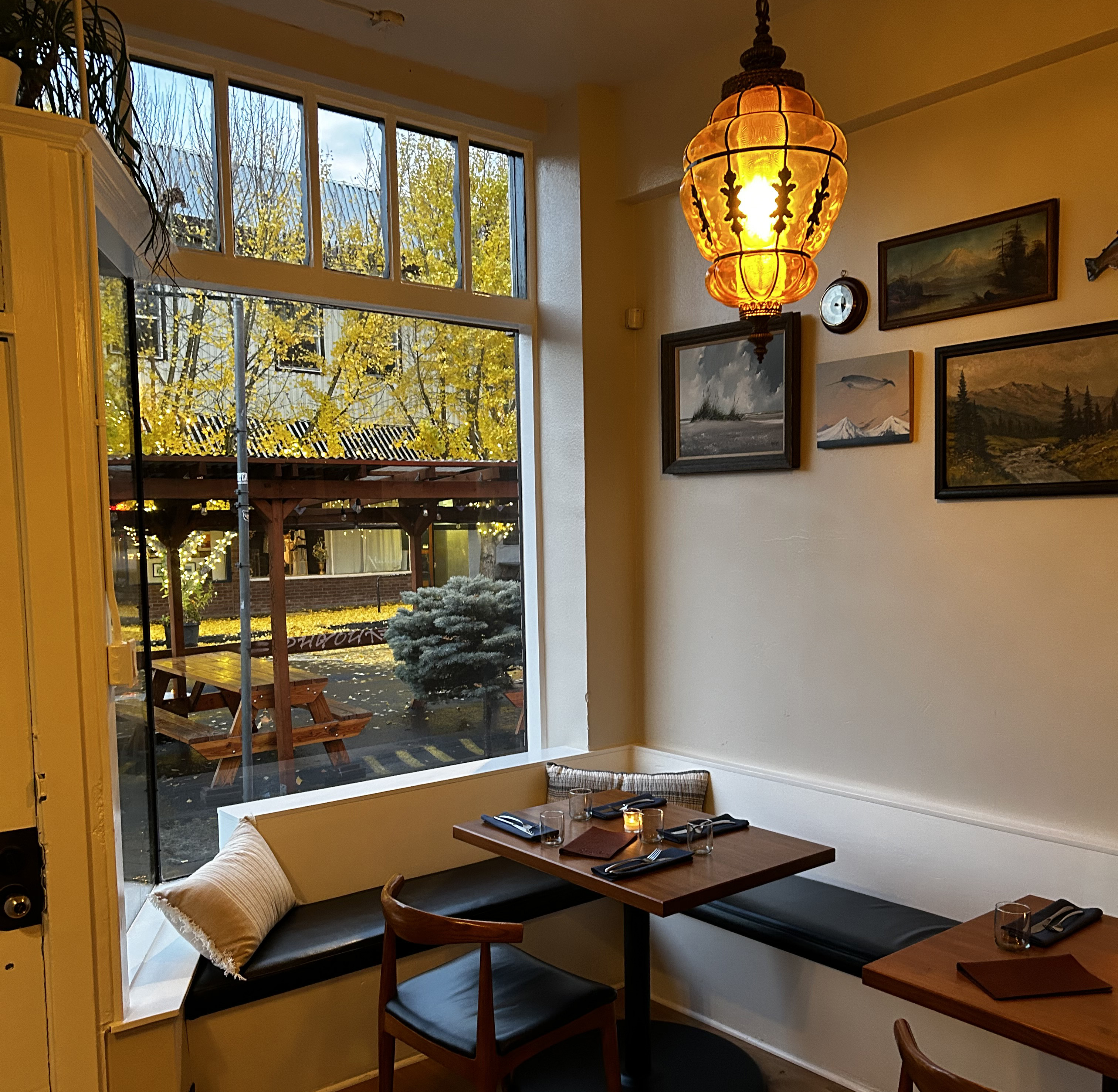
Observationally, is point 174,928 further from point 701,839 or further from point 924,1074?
point 924,1074

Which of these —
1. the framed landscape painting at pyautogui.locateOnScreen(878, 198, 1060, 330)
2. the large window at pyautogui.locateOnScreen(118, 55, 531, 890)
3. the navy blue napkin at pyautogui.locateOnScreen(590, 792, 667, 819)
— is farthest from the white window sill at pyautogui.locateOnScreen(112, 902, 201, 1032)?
the framed landscape painting at pyautogui.locateOnScreen(878, 198, 1060, 330)

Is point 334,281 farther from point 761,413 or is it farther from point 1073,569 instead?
point 1073,569

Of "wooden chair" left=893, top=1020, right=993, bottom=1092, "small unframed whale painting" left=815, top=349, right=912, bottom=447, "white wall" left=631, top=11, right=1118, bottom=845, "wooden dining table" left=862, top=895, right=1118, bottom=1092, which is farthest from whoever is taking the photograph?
"small unframed whale painting" left=815, top=349, right=912, bottom=447

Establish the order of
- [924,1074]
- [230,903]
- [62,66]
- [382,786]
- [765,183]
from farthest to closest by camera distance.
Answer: [382,786], [230,903], [62,66], [765,183], [924,1074]

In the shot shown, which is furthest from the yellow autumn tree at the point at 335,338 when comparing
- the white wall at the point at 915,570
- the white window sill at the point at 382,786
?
the white window sill at the point at 382,786

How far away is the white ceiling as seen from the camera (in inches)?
129

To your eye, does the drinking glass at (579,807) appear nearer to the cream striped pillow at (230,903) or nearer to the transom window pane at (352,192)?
the cream striped pillow at (230,903)

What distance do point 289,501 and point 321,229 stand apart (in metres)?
0.98

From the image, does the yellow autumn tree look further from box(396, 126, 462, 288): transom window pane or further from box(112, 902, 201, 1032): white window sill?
box(112, 902, 201, 1032): white window sill

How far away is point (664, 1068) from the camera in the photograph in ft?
10.0

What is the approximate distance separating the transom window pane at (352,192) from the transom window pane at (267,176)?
9cm

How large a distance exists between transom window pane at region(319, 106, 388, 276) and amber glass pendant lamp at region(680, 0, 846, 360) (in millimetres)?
1737

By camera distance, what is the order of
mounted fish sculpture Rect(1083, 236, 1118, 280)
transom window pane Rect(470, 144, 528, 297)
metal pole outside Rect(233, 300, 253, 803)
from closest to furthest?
mounted fish sculpture Rect(1083, 236, 1118, 280) < metal pole outside Rect(233, 300, 253, 803) < transom window pane Rect(470, 144, 528, 297)

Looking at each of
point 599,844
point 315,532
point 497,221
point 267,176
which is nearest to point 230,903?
point 599,844
